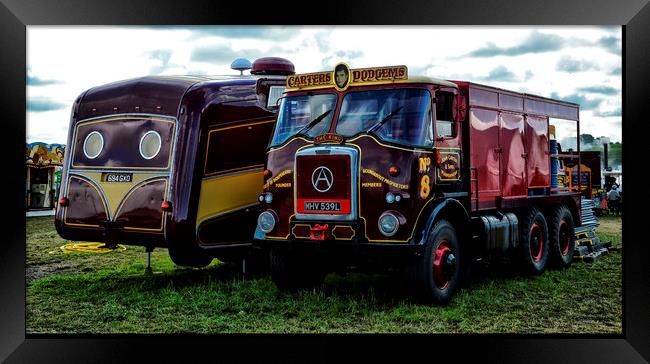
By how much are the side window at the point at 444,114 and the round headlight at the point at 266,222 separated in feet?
7.06

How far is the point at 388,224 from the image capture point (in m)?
7.87

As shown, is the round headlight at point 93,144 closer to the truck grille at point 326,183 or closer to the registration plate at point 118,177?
the registration plate at point 118,177

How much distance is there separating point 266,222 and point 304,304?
107 cm

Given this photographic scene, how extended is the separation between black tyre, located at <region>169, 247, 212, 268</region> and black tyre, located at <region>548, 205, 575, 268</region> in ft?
17.7

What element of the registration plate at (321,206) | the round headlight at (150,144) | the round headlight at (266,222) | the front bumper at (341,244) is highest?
the round headlight at (150,144)

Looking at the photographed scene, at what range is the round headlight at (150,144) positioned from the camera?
9188mm

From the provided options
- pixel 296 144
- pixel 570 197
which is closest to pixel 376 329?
pixel 296 144

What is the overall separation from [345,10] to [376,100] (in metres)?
1.44

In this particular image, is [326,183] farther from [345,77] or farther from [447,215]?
[447,215]

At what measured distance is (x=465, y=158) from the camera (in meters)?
9.06

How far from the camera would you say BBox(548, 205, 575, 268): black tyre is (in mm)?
11508

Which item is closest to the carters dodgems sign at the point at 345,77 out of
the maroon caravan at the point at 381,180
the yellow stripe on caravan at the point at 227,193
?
the maroon caravan at the point at 381,180
